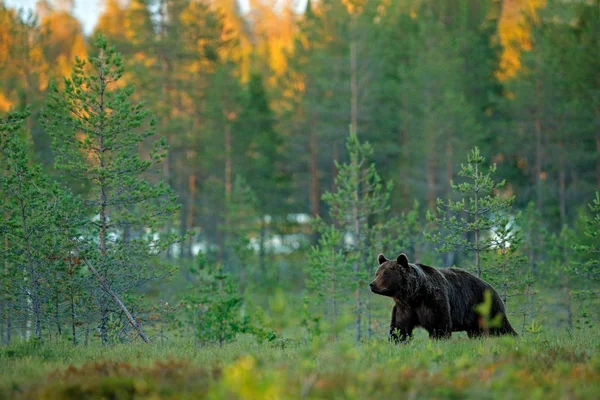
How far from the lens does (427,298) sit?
1037cm

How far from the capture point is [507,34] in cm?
4825

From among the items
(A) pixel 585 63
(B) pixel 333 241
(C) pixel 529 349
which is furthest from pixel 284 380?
(A) pixel 585 63

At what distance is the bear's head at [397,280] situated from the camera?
1017 cm

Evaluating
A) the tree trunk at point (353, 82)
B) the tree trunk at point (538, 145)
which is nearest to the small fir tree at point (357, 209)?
the tree trunk at point (353, 82)

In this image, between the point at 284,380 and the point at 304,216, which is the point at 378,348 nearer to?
the point at 284,380

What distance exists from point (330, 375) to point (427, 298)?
14.4 feet

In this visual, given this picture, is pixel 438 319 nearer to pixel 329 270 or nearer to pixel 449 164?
pixel 329 270

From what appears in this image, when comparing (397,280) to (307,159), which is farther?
(307,159)

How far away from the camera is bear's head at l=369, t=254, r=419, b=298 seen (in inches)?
400

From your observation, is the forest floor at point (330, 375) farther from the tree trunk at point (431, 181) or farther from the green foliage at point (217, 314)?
the tree trunk at point (431, 181)

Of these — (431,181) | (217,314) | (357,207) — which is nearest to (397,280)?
(217,314)

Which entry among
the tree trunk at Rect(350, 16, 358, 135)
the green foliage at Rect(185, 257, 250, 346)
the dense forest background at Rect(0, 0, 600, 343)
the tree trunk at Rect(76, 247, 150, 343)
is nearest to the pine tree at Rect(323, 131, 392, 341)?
the green foliage at Rect(185, 257, 250, 346)

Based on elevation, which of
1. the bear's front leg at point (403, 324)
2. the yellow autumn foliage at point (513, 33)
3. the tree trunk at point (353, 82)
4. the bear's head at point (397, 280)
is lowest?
the bear's front leg at point (403, 324)

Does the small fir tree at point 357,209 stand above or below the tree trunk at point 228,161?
below
